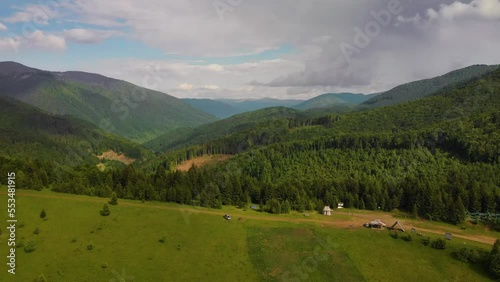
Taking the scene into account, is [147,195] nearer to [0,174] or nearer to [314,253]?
[0,174]

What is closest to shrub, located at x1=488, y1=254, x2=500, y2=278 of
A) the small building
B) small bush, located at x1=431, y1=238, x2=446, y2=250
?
small bush, located at x1=431, y1=238, x2=446, y2=250

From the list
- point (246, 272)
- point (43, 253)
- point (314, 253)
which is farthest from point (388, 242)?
point (43, 253)

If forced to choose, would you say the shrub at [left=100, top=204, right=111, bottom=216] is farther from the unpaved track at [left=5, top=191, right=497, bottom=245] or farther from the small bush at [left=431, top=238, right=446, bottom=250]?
the small bush at [left=431, top=238, right=446, bottom=250]

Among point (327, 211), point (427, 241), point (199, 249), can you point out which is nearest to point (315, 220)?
point (327, 211)

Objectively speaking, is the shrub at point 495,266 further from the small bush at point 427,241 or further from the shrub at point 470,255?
the small bush at point 427,241

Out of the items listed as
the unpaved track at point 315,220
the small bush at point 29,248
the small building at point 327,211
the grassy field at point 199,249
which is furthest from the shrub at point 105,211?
the small building at point 327,211

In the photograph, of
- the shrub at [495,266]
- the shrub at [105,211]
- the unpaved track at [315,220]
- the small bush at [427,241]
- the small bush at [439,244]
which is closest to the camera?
the shrub at [495,266]

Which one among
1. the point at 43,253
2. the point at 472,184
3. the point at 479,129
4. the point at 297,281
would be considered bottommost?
the point at 297,281
